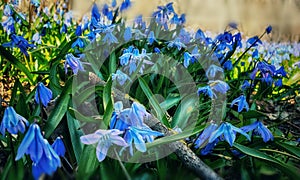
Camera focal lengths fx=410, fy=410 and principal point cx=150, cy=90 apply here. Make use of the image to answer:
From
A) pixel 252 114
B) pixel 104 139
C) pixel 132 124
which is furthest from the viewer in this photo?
pixel 252 114

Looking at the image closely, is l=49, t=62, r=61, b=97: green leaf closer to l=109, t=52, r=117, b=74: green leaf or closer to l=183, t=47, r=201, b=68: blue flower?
l=109, t=52, r=117, b=74: green leaf

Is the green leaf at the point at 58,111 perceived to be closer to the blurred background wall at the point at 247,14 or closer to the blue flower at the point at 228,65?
the blue flower at the point at 228,65

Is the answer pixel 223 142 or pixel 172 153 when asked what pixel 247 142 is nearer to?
pixel 223 142

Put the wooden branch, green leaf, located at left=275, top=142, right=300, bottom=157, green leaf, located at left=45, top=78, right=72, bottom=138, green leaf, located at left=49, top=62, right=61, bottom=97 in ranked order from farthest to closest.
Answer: green leaf, located at left=49, top=62, right=61, bottom=97 → green leaf, located at left=275, top=142, right=300, bottom=157 → green leaf, located at left=45, top=78, right=72, bottom=138 → the wooden branch

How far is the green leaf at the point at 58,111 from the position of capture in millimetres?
1737

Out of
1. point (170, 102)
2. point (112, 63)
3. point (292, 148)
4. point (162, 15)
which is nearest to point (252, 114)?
point (292, 148)

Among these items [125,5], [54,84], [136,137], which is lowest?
[136,137]

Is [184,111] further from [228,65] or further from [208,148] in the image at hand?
[228,65]

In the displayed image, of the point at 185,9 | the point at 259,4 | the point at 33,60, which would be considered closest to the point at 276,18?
the point at 259,4

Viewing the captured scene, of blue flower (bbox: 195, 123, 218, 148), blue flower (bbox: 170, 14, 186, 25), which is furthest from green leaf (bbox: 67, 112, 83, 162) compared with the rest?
blue flower (bbox: 170, 14, 186, 25)

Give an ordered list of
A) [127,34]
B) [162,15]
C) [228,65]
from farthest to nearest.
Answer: [162,15]
[228,65]
[127,34]

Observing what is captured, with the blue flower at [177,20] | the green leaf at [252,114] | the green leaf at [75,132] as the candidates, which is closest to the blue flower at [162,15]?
the blue flower at [177,20]

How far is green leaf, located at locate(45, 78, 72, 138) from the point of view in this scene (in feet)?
5.70

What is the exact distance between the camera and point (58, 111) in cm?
183
